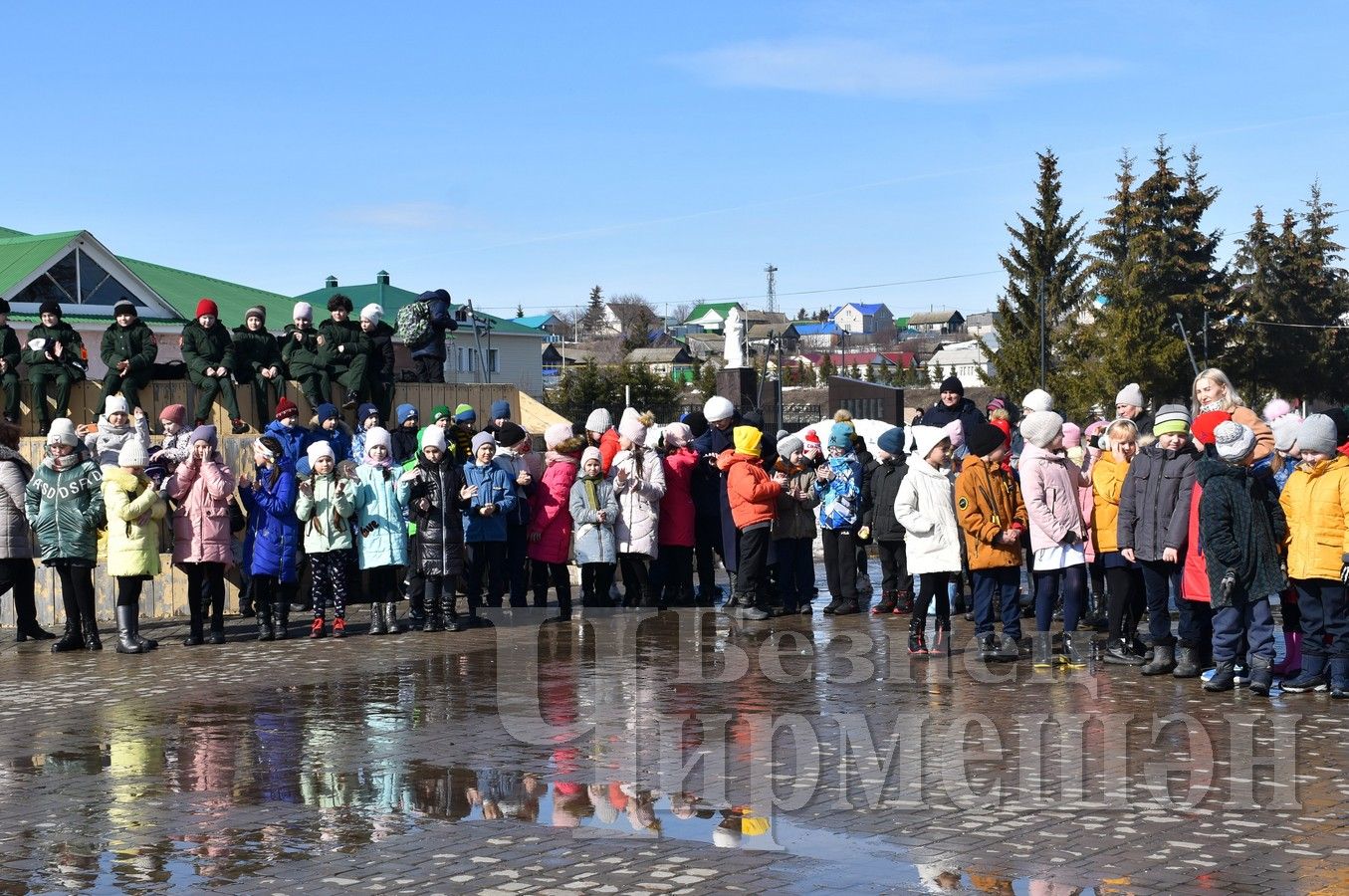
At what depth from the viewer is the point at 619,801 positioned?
25.0ft

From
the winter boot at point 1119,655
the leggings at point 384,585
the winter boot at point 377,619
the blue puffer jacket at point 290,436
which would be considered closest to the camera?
the winter boot at point 1119,655

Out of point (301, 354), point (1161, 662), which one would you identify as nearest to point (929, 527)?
point (1161, 662)

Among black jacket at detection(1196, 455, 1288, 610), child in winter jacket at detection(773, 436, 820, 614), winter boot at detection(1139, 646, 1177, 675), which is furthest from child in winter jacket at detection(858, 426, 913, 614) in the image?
black jacket at detection(1196, 455, 1288, 610)

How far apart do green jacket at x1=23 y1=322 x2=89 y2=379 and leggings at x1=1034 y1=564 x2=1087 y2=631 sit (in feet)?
36.3

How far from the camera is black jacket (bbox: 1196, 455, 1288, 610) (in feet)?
34.7

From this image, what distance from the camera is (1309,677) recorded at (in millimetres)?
10633

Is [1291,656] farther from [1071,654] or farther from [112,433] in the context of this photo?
[112,433]

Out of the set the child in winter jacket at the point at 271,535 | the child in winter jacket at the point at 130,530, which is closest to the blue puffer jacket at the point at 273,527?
the child in winter jacket at the point at 271,535

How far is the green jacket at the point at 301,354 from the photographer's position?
18266 mm

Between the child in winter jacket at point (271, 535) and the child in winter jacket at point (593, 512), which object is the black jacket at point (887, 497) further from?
the child in winter jacket at point (271, 535)

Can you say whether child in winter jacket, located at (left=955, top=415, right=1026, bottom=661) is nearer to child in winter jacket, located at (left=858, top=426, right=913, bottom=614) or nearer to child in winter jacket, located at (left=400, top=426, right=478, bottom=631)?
child in winter jacket, located at (left=858, top=426, right=913, bottom=614)

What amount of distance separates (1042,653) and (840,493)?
13.4 feet

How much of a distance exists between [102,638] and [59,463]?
1993mm

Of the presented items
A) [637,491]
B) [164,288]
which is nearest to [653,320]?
[164,288]
